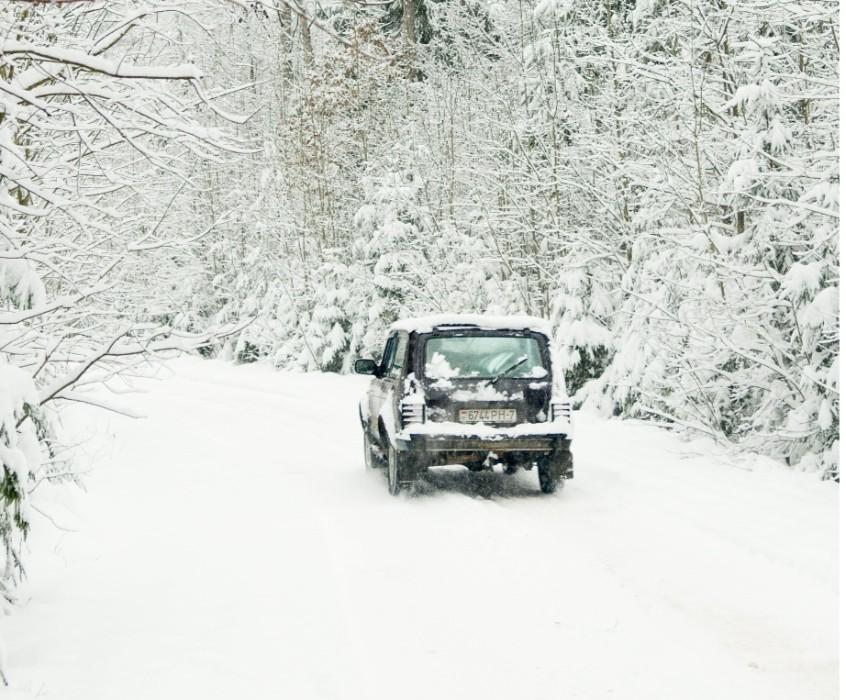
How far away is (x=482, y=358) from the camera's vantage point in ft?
32.9

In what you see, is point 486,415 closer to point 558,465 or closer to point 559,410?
point 559,410

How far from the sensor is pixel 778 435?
418 inches

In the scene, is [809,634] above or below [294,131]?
below

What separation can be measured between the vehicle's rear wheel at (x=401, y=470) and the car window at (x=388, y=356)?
163 cm

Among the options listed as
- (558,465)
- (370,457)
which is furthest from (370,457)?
(558,465)

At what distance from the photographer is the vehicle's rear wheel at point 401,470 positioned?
9781 mm

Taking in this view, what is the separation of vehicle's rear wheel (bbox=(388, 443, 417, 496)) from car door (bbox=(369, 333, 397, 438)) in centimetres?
110

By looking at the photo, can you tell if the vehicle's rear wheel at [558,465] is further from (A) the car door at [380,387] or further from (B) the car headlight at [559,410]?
(A) the car door at [380,387]

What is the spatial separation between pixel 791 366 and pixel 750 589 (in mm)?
5349

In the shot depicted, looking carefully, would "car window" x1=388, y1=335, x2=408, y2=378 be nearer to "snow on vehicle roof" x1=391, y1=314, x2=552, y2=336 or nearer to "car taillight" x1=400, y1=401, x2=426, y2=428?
"snow on vehicle roof" x1=391, y1=314, x2=552, y2=336

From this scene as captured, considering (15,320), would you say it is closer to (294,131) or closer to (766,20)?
(766,20)

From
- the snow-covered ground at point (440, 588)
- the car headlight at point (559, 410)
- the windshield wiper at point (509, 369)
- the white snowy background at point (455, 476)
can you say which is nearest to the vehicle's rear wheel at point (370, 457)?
the snow-covered ground at point (440, 588)

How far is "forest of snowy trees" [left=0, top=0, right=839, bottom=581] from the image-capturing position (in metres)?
4.80

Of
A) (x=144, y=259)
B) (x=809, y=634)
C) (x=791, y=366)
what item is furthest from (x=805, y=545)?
(x=144, y=259)
